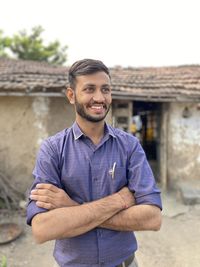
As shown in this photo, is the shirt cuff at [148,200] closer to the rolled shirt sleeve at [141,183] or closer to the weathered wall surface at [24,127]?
the rolled shirt sleeve at [141,183]

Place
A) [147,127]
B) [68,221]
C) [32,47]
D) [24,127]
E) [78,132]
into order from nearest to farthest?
[68,221] → [78,132] → [24,127] → [147,127] → [32,47]

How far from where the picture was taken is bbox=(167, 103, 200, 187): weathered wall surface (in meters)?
8.58

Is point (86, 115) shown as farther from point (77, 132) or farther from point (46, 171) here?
point (46, 171)

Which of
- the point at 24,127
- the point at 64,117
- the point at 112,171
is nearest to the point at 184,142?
the point at 64,117

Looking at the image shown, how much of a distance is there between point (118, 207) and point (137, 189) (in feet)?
0.57

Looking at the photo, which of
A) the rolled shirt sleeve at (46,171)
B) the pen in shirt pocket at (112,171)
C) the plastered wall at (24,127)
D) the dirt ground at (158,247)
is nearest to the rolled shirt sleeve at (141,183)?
the pen in shirt pocket at (112,171)

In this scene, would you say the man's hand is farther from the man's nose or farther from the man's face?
the man's nose

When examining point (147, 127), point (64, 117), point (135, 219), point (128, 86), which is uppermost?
point (128, 86)

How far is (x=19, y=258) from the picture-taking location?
522cm

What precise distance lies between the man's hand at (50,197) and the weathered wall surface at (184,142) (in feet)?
23.0

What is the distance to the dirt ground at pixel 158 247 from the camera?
5.06 meters

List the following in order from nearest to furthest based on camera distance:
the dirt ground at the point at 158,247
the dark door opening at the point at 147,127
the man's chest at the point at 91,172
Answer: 1. the man's chest at the point at 91,172
2. the dirt ground at the point at 158,247
3. the dark door opening at the point at 147,127

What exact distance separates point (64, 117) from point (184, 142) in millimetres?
3266

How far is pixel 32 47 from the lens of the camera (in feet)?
76.1
